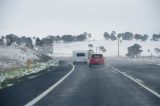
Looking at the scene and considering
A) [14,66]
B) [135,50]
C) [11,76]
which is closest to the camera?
[11,76]

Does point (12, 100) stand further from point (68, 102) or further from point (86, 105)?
point (86, 105)

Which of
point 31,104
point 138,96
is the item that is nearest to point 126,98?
point 138,96

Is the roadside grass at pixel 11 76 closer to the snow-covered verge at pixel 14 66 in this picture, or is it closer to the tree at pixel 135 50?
the snow-covered verge at pixel 14 66

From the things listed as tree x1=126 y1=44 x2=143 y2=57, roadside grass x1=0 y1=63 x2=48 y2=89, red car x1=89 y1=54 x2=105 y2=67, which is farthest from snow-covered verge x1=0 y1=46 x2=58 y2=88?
tree x1=126 y1=44 x2=143 y2=57

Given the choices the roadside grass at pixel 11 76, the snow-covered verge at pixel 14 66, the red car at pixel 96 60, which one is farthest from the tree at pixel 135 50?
the roadside grass at pixel 11 76

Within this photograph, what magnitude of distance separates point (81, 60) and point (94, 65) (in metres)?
10.7

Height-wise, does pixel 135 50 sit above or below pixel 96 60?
above

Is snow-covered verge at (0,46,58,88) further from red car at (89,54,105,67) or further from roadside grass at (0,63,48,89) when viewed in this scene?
red car at (89,54,105,67)

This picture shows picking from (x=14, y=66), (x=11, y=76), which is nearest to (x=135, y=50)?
(x=14, y=66)

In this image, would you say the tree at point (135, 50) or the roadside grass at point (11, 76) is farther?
the tree at point (135, 50)

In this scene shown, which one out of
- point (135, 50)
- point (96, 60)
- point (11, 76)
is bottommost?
point (11, 76)

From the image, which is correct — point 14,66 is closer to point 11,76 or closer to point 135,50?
point 11,76

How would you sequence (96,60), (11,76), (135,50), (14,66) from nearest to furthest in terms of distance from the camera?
(11,76) < (14,66) < (96,60) < (135,50)

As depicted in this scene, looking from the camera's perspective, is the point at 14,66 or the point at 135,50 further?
the point at 135,50
